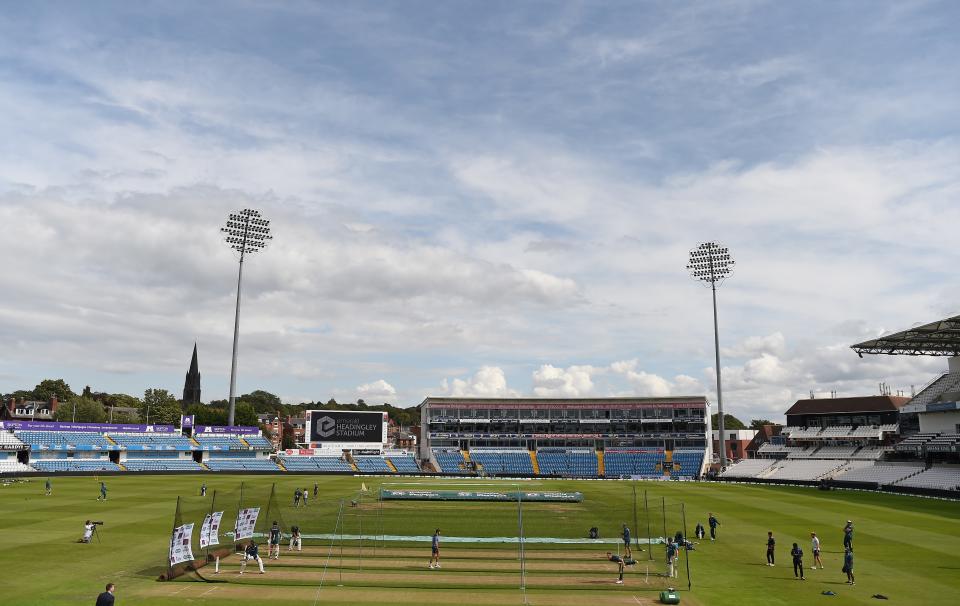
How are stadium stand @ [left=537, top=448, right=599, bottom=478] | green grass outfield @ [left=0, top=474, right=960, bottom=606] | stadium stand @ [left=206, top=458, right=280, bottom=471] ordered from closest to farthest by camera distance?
green grass outfield @ [left=0, top=474, right=960, bottom=606] → stadium stand @ [left=206, top=458, right=280, bottom=471] → stadium stand @ [left=537, top=448, right=599, bottom=478]

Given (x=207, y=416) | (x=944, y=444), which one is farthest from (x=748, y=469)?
(x=207, y=416)

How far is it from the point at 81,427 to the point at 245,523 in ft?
280

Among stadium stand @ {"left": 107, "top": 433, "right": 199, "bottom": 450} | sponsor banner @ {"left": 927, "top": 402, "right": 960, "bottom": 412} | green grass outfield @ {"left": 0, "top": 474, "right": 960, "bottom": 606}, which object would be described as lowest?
green grass outfield @ {"left": 0, "top": 474, "right": 960, "bottom": 606}

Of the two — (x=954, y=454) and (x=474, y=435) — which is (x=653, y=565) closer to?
(x=954, y=454)

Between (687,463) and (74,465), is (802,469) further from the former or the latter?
(74,465)

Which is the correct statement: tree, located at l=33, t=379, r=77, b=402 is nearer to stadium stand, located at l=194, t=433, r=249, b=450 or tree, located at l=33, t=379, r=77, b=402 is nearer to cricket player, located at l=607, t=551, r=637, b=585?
stadium stand, located at l=194, t=433, r=249, b=450

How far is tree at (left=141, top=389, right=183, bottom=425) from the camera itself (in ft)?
492

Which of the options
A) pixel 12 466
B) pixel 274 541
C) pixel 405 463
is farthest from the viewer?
pixel 405 463

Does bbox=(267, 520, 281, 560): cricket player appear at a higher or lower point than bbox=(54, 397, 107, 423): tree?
lower

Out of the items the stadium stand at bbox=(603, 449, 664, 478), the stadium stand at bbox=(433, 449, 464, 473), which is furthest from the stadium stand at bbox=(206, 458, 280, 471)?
the stadium stand at bbox=(603, 449, 664, 478)

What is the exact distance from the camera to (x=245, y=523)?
91.5 ft

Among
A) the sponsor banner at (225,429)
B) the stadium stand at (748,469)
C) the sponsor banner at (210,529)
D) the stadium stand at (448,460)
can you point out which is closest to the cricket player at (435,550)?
the sponsor banner at (210,529)

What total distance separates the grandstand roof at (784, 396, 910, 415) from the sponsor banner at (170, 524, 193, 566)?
106 meters

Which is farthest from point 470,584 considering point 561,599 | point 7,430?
point 7,430
